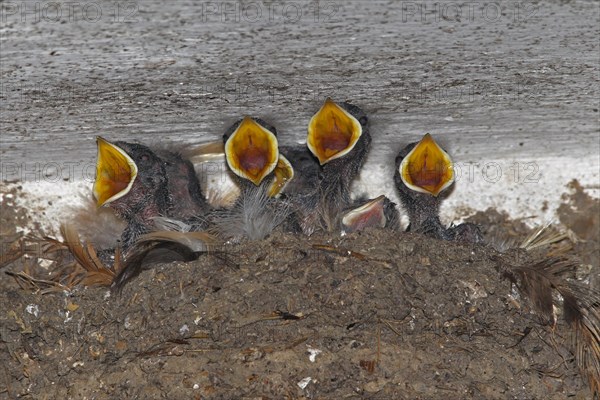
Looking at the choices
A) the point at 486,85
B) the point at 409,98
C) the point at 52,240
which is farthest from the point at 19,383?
the point at 486,85

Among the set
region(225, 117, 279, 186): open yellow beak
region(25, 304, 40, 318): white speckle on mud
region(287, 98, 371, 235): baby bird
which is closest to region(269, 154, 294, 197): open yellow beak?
region(287, 98, 371, 235): baby bird

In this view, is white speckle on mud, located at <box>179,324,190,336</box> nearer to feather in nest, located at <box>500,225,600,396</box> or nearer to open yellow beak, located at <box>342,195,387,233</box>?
open yellow beak, located at <box>342,195,387,233</box>

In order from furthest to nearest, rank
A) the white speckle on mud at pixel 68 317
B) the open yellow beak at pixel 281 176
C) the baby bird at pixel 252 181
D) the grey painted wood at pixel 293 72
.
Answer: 1. the open yellow beak at pixel 281 176
2. the baby bird at pixel 252 181
3. the white speckle on mud at pixel 68 317
4. the grey painted wood at pixel 293 72

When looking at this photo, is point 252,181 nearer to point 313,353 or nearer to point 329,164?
point 329,164

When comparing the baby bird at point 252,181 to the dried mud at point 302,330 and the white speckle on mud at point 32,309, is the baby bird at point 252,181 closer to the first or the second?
the dried mud at point 302,330

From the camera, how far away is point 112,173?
2344 mm

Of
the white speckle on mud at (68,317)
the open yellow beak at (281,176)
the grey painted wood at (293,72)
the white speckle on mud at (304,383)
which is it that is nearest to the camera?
the grey painted wood at (293,72)

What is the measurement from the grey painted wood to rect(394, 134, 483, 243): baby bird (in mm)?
71

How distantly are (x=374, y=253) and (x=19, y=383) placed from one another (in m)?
0.81

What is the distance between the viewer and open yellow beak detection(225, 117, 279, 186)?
2.26 m

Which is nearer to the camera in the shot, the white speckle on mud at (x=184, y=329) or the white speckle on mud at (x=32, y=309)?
the white speckle on mud at (x=184, y=329)

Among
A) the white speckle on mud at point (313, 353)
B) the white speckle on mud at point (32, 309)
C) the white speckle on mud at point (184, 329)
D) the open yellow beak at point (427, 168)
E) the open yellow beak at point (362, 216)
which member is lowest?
the white speckle on mud at point (32, 309)

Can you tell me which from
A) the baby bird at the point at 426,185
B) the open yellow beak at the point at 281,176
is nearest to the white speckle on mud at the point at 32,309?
the open yellow beak at the point at 281,176

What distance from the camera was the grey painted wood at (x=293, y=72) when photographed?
1787 millimetres
